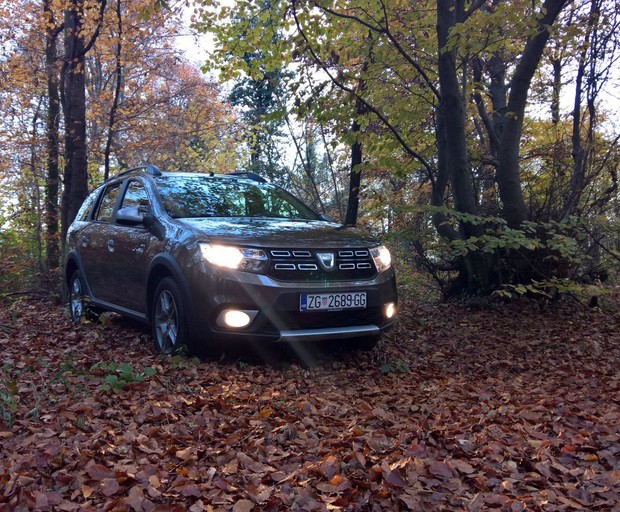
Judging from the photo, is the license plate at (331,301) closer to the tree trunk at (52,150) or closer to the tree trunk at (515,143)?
the tree trunk at (515,143)

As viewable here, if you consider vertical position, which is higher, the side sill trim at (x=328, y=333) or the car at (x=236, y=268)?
the car at (x=236, y=268)

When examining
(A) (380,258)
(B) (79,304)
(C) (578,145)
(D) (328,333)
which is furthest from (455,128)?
(B) (79,304)

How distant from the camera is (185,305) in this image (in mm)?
4590

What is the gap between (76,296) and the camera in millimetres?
7465

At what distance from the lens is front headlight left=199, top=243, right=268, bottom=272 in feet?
14.6

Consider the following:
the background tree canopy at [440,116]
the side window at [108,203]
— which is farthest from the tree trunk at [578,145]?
the side window at [108,203]

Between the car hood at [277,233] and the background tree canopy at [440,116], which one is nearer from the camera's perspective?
the car hood at [277,233]

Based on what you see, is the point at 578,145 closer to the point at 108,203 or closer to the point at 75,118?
the point at 108,203

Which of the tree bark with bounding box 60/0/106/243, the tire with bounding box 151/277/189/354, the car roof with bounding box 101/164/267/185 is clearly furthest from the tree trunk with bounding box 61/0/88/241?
the tire with bounding box 151/277/189/354

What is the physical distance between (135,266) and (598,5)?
7342 millimetres

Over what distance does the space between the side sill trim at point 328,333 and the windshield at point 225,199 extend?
152 centimetres

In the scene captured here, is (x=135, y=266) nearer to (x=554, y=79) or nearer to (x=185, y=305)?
(x=185, y=305)

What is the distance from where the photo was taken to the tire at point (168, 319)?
465 centimetres

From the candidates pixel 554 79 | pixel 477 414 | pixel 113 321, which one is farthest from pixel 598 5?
pixel 113 321
